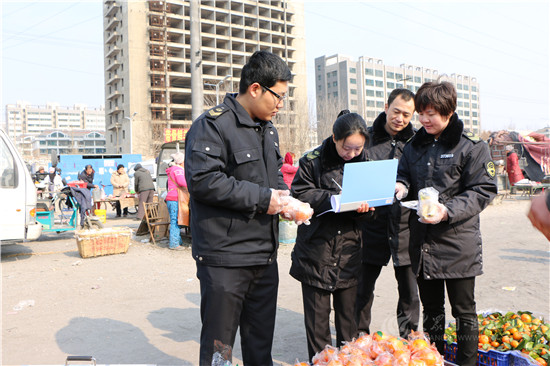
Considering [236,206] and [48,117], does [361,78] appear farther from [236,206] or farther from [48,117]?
[48,117]

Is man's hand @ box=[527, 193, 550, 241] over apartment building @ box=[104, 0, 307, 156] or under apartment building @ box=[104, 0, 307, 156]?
under

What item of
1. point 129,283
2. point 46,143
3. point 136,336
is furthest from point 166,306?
point 46,143

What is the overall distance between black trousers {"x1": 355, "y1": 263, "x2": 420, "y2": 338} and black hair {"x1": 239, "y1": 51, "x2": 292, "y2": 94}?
6.40 ft

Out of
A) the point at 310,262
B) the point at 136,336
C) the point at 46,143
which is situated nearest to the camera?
the point at 310,262

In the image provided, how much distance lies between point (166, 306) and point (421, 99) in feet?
13.1

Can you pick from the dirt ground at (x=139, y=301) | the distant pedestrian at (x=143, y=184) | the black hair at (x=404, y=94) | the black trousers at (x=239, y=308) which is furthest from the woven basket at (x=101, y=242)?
the black hair at (x=404, y=94)

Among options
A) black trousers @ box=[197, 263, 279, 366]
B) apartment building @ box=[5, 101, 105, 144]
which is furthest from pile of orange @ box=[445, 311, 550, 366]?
apartment building @ box=[5, 101, 105, 144]

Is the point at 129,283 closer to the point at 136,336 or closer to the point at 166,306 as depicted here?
the point at 166,306

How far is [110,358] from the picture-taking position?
12.2ft

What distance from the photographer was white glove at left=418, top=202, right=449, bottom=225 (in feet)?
8.45

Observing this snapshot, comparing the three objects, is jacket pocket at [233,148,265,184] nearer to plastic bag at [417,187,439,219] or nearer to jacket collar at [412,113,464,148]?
plastic bag at [417,187,439,219]

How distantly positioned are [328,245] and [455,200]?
2.92 ft

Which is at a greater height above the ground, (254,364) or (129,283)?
(254,364)

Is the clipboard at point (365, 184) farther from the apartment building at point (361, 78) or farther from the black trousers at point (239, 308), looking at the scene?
the apartment building at point (361, 78)
